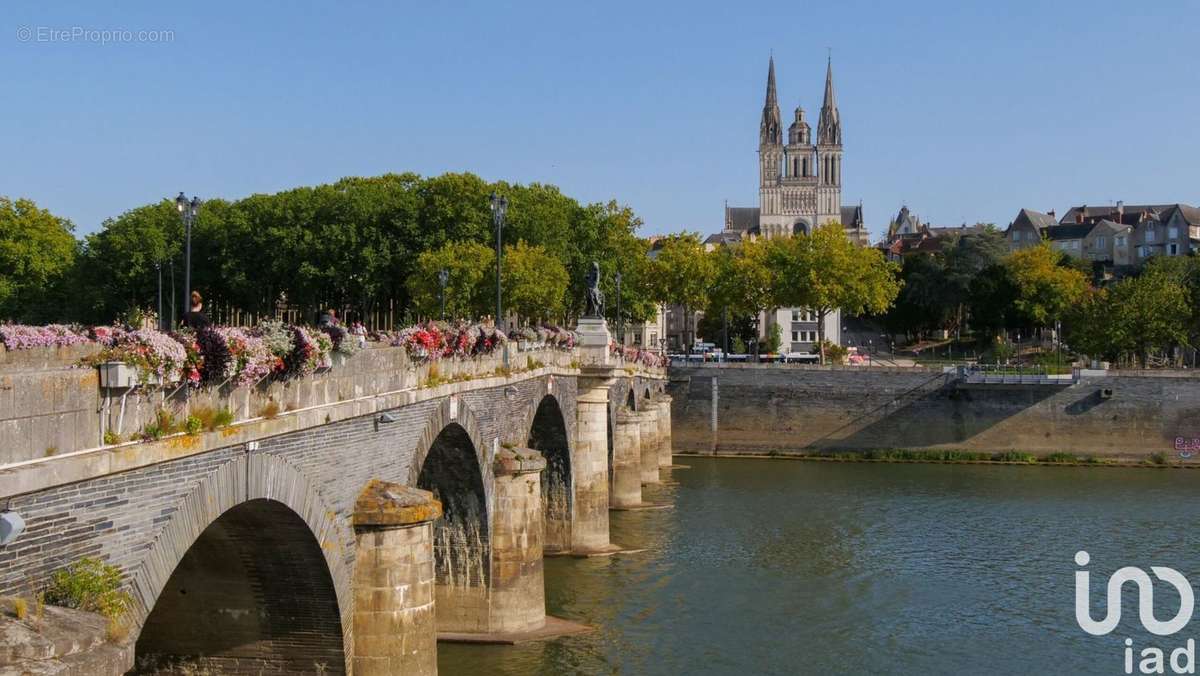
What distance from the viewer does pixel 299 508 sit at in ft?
59.3

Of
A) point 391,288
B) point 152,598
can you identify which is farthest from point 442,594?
point 391,288

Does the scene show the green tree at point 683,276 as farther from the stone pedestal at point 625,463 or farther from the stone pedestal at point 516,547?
the stone pedestal at point 516,547

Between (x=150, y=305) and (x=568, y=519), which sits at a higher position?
(x=150, y=305)

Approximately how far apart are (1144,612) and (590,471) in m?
16.8

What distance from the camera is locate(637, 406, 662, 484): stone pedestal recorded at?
61969 mm

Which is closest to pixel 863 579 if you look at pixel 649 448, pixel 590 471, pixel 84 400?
pixel 590 471

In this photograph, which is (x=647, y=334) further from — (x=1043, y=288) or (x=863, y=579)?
(x=863, y=579)

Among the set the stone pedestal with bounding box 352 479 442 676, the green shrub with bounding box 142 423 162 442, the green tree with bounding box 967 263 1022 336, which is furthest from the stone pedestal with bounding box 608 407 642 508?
the green tree with bounding box 967 263 1022 336

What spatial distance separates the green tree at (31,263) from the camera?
7644cm

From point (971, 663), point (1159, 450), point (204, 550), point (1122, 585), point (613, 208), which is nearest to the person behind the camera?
point (204, 550)

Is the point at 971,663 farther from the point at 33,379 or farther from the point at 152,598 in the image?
the point at 33,379

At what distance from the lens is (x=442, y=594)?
99.6ft

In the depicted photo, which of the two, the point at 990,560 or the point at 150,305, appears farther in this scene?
the point at 150,305

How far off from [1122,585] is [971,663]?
443 inches
